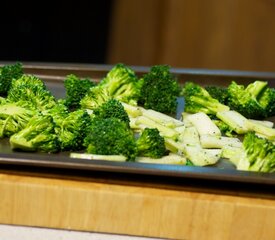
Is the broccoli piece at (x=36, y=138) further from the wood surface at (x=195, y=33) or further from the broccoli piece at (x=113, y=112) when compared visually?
the wood surface at (x=195, y=33)

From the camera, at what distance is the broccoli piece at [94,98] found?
1964 mm

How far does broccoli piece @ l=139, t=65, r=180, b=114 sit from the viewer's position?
204cm

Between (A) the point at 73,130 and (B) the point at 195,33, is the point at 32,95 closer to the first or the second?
(A) the point at 73,130

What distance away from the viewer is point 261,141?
159 cm

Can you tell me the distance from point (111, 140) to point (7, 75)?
2.15 feet

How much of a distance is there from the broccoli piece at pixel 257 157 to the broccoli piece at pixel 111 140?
298mm

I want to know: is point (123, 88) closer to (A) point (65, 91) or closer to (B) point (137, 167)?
(A) point (65, 91)

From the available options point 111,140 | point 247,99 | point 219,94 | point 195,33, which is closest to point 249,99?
point 247,99

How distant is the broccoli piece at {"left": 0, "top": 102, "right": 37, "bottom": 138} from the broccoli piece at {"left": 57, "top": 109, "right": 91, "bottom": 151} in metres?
0.11

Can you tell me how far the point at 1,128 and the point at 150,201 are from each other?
0.54 m

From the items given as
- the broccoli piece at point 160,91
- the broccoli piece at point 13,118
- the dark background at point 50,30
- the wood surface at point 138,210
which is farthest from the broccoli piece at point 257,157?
the dark background at point 50,30

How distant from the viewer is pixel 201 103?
2021 millimetres

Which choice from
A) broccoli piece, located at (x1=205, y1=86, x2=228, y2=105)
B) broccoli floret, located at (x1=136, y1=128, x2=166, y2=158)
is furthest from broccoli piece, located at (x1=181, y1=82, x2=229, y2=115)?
broccoli floret, located at (x1=136, y1=128, x2=166, y2=158)

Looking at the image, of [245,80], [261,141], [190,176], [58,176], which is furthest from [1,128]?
[245,80]
